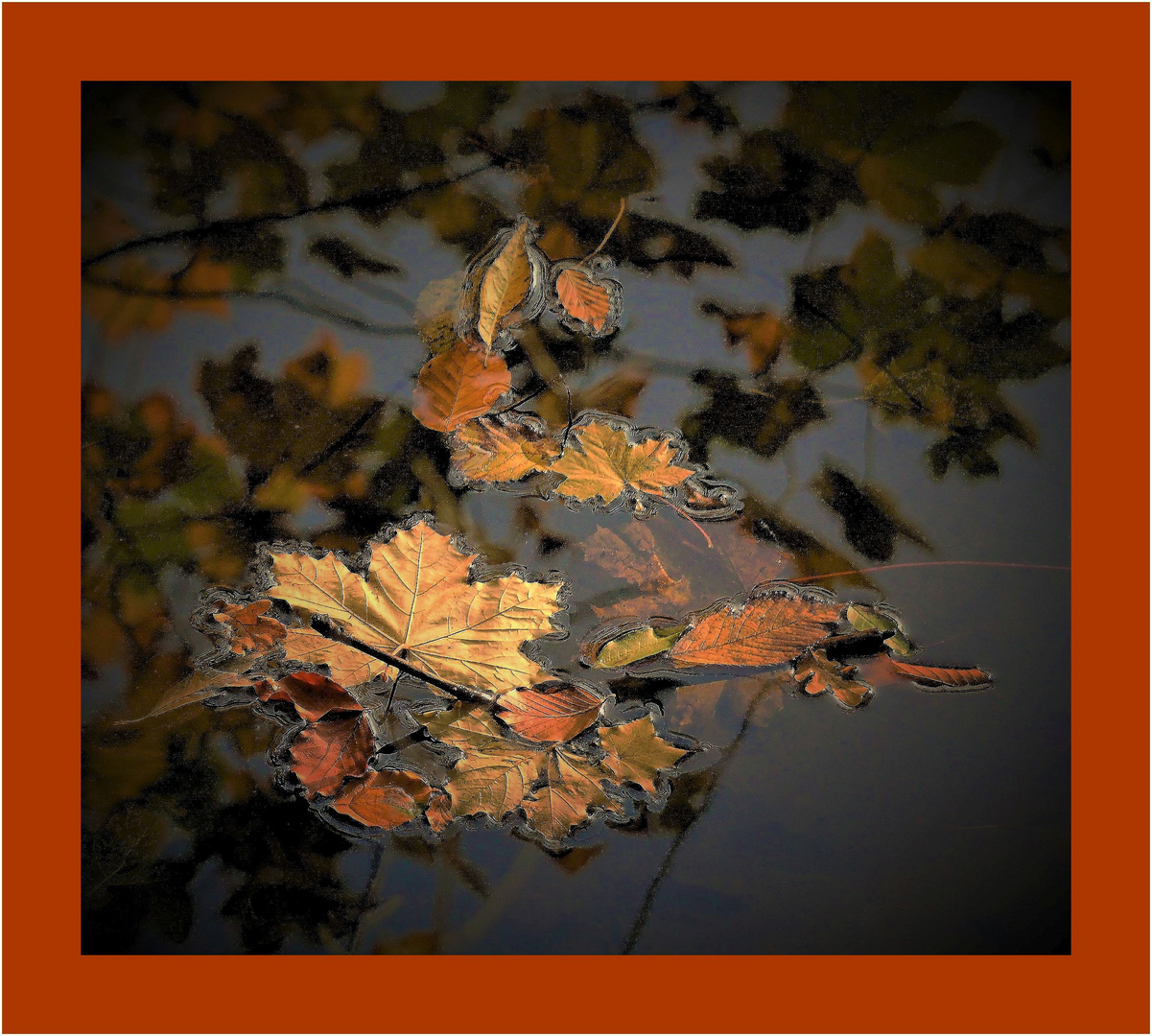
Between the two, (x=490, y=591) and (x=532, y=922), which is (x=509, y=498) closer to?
(x=490, y=591)

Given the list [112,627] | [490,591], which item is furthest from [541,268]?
[112,627]

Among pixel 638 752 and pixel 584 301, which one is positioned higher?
pixel 584 301

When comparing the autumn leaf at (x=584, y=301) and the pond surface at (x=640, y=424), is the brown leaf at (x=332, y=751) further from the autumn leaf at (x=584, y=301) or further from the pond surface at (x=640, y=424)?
the autumn leaf at (x=584, y=301)

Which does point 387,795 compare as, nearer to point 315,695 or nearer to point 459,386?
point 315,695

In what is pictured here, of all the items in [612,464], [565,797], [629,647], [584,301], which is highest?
[584,301]

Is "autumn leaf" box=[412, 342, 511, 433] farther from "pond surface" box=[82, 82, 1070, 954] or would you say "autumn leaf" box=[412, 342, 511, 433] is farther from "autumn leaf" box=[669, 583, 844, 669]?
"autumn leaf" box=[669, 583, 844, 669]

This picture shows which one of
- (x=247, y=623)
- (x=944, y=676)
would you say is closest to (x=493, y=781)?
(x=247, y=623)
